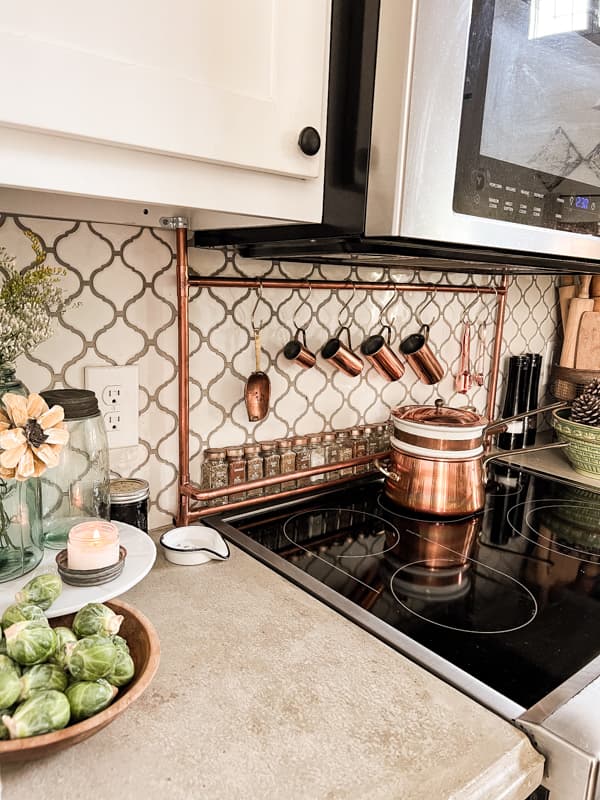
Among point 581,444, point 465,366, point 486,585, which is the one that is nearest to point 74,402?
point 486,585

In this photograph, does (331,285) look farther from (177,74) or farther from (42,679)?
(42,679)

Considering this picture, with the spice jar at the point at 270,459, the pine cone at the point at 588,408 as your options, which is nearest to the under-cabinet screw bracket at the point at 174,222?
the spice jar at the point at 270,459

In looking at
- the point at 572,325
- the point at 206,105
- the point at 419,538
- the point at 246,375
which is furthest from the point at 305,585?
the point at 572,325

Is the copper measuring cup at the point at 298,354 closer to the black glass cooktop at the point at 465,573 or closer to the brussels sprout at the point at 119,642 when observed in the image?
the black glass cooktop at the point at 465,573

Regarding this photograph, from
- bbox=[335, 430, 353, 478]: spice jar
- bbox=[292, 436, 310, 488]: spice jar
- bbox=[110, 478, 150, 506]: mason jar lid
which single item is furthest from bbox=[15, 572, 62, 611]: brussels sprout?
bbox=[335, 430, 353, 478]: spice jar

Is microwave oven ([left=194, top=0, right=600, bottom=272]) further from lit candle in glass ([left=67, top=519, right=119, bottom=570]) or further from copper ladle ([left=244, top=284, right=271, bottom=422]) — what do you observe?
lit candle in glass ([left=67, top=519, right=119, bottom=570])

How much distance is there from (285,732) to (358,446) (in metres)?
0.80

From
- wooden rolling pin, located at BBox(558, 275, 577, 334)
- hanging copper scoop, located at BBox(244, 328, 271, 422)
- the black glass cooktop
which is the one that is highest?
wooden rolling pin, located at BBox(558, 275, 577, 334)

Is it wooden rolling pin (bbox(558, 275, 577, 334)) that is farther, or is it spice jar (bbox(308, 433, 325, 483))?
wooden rolling pin (bbox(558, 275, 577, 334))

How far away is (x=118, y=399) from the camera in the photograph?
3.37 feet

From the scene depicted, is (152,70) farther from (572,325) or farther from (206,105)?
(572,325)

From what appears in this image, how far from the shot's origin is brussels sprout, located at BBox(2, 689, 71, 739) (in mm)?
521

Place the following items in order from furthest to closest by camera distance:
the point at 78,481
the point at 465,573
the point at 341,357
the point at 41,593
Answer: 1. the point at 341,357
2. the point at 465,573
3. the point at 78,481
4. the point at 41,593

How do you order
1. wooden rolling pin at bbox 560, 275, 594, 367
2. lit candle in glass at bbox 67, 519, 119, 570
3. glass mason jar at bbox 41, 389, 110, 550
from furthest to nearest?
1. wooden rolling pin at bbox 560, 275, 594, 367
2. glass mason jar at bbox 41, 389, 110, 550
3. lit candle in glass at bbox 67, 519, 119, 570
